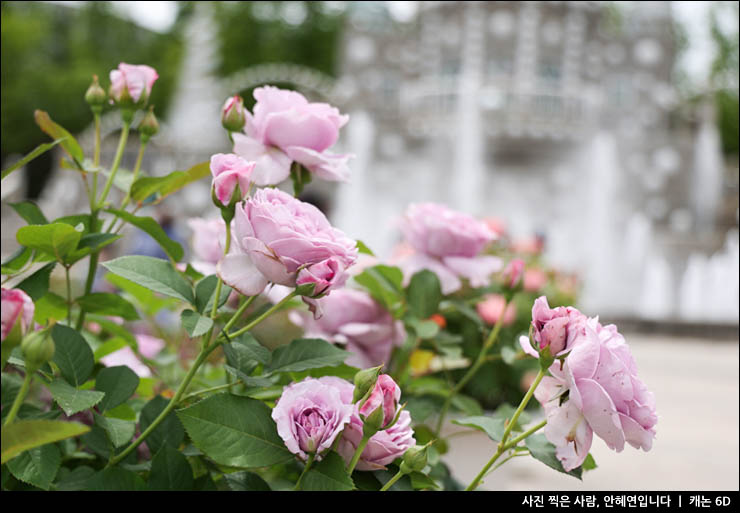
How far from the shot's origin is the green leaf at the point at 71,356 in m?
0.59

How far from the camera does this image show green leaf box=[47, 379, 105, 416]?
0.52 meters

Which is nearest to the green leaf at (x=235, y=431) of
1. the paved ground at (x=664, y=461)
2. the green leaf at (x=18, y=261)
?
the green leaf at (x=18, y=261)

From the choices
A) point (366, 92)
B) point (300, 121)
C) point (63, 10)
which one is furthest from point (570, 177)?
point (63, 10)

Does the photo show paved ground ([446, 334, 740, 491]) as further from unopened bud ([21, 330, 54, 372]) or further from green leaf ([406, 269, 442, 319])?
unopened bud ([21, 330, 54, 372])

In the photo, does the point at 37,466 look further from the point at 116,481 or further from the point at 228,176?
the point at 228,176

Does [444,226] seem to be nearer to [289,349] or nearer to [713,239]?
[289,349]

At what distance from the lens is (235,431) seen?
57 centimetres

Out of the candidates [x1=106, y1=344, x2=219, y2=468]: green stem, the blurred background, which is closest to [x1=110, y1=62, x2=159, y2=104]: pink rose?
[x1=106, y1=344, x2=219, y2=468]: green stem

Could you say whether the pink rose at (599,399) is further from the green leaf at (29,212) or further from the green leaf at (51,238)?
the green leaf at (29,212)

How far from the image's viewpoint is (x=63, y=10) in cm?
2667

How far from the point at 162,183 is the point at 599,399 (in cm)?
51

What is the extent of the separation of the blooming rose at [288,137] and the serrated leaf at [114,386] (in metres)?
0.22

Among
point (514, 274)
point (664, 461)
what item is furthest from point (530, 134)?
point (514, 274)

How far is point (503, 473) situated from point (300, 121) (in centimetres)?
120
